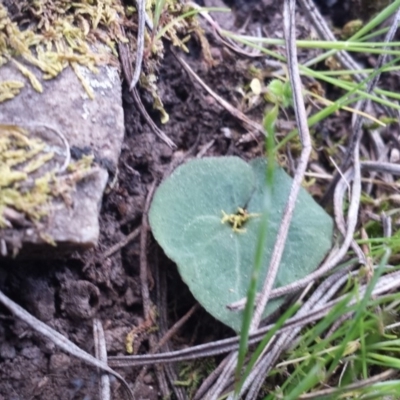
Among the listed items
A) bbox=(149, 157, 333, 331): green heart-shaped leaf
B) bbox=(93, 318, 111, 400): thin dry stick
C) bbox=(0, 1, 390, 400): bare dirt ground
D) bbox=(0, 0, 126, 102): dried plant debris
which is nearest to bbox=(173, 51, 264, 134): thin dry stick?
bbox=(0, 1, 390, 400): bare dirt ground

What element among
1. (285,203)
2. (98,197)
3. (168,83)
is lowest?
(285,203)

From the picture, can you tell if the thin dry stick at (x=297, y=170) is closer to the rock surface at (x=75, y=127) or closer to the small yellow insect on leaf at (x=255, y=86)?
the small yellow insect on leaf at (x=255, y=86)

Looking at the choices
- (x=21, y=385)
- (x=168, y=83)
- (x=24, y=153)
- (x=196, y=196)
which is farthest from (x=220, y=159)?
(x=21, y=385)

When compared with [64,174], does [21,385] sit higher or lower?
lower

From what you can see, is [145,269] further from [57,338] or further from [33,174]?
[33,174]

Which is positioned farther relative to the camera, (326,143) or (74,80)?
(326,143)

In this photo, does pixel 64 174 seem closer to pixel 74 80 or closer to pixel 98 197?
pixel 98 197

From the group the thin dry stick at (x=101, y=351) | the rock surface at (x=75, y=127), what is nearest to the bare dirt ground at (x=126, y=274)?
the thin dry stick at (x=101, y=351)
